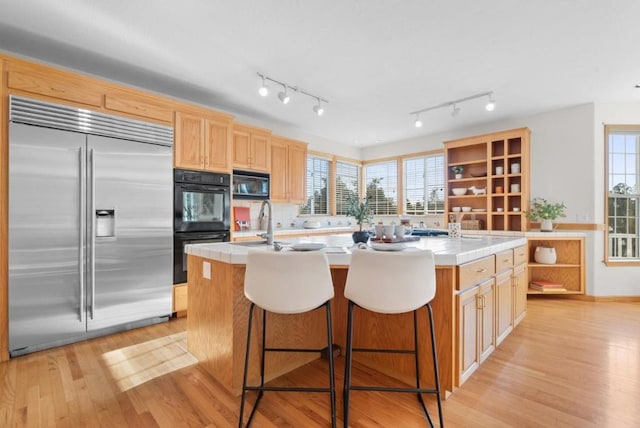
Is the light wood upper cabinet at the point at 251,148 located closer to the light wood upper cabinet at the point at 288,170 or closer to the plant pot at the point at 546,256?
the light wood upper cabinet at the point at 288,170

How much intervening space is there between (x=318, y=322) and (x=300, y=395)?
0.53 metres

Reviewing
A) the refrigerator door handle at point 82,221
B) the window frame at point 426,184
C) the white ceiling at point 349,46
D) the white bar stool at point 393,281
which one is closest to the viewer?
the white bar stool at point 393,281

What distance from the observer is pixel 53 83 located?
2.65 meters

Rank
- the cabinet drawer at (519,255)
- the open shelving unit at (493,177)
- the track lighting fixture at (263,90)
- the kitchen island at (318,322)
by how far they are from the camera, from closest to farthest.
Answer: the kitchen island at (318,322) < the cabinet drawer at (519,255) < the track lighting fixture at (263,90) < the open shelving unit at (493,177)

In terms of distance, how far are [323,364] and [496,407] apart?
3.78ft

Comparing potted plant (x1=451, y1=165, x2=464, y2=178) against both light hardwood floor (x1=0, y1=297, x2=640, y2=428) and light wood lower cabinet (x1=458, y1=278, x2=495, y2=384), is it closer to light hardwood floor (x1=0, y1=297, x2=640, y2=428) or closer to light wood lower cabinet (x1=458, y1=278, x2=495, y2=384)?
light hardwood floor (x1=0, y1=297, x2=640, y2=428)

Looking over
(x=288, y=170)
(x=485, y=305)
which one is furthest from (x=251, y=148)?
(x=485, y=305)

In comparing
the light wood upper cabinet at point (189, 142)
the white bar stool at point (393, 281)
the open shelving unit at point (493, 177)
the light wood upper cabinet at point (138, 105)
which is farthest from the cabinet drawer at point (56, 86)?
the open shelving unit at point (493, 177)

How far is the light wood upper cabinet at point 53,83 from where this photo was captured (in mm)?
2488

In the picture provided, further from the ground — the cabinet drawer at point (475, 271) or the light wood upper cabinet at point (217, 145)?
the light wood upper cabinet at point (217, 145)

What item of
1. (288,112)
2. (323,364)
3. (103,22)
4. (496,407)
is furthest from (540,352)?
(103,22)

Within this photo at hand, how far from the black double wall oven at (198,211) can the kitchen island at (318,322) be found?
1.14 meters

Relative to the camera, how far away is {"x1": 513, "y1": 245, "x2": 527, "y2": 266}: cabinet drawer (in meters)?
2.89

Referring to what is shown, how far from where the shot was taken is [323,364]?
2357mm
